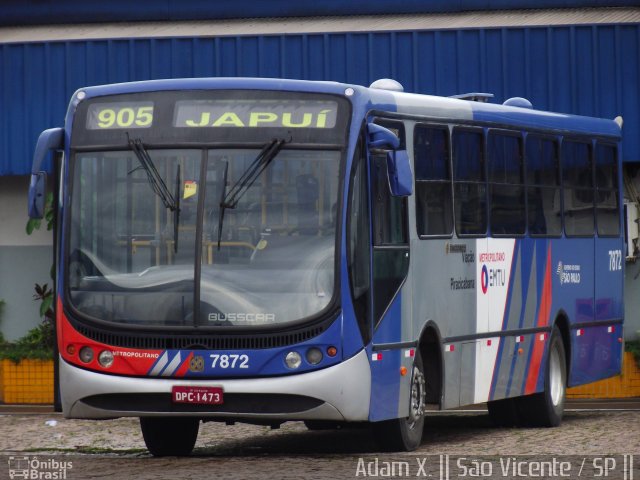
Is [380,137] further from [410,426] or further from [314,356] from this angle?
[410,426]

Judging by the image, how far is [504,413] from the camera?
17594mm

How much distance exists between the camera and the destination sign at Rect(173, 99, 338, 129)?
12.9 meters

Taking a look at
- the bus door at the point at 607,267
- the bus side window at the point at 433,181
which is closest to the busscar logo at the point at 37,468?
the bus side window at the point at 433,181

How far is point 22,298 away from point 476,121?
384 inches

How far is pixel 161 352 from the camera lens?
12.7 m

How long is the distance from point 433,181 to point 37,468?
14.0 feet

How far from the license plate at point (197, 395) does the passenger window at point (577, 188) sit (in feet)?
21.0

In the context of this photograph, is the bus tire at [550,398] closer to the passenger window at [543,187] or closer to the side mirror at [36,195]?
the passenger window at [543,187]

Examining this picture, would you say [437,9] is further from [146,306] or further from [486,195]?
[146,306]

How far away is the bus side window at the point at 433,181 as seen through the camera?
14.4 meters

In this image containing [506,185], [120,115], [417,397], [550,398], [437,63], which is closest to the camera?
[120,115]

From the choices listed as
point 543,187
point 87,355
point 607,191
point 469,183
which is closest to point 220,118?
point 87,355

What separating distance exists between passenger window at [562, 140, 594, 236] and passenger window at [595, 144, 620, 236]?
9.9 inches

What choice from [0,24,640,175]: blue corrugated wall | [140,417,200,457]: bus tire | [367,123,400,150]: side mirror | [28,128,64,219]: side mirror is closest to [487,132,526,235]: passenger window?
[367,123,400,150]: side mirror
